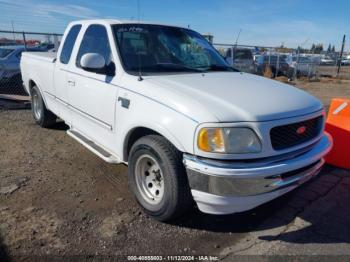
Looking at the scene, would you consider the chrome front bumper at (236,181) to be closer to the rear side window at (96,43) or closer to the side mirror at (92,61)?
the side mirror at (92,61)

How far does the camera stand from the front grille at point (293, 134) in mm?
2979

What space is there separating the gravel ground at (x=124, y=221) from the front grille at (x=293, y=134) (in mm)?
955

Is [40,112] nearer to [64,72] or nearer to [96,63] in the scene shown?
[64,72]

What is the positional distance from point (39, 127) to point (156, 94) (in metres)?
4.42

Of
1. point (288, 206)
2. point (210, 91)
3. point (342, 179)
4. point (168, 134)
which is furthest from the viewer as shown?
point (342, 179)

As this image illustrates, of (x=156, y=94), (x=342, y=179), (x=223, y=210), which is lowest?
(x=342, y=179)

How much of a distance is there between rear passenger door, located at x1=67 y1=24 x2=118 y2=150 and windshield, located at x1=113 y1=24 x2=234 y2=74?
0.70 ft

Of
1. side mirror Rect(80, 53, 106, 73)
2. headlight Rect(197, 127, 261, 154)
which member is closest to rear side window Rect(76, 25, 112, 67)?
side mirror Rect(80, 53, 106, 73)

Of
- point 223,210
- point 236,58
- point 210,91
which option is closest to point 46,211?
point 223,210

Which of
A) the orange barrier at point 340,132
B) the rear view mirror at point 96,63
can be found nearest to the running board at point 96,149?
the rear view mirror at point 96,63

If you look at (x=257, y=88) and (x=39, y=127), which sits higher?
(x=257, y=88)

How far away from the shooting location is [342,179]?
4742 mm

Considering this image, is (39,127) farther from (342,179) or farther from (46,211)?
(342,179)

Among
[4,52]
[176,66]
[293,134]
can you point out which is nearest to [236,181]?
[293,134]
